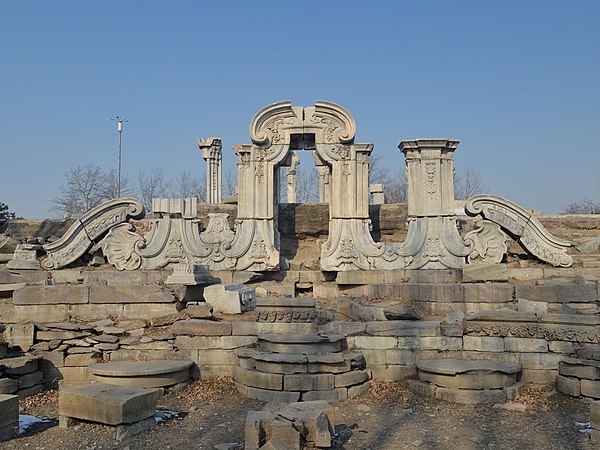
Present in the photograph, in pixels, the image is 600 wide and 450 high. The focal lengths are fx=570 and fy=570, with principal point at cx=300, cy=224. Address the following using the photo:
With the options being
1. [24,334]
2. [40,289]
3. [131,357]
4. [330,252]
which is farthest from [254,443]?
[330,252]

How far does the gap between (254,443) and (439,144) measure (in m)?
7.70

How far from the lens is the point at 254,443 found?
17.0 feet

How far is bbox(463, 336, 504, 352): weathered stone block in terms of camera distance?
783 centimetres

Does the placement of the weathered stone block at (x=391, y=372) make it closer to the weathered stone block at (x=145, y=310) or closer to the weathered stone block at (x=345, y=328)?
the weathered stone block at (x=345, y=328)

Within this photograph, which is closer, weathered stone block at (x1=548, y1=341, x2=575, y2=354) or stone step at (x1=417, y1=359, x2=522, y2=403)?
stone step at (x1=417, y1=359, x2=522, y2=403)

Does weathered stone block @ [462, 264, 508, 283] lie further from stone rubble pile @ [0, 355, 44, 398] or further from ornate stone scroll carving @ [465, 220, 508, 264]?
stone rubble pile @ [0, 355, 44, 398]

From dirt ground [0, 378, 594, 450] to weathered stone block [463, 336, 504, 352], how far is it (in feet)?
2.53

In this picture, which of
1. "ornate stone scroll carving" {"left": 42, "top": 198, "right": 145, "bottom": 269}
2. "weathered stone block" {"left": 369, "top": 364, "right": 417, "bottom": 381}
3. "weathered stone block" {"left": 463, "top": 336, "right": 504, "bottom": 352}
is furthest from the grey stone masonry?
"ornate stone scroll carving" {"left": 42, "top": 198, "right": 145, "bottom": 269}

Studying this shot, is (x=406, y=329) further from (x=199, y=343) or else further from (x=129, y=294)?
(x=129, y=294)

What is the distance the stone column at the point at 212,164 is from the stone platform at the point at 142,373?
48.7 feet

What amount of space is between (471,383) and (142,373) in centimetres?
417

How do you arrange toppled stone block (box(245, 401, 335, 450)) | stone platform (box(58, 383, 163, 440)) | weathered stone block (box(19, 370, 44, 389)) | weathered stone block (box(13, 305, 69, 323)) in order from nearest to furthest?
toppled stone block (box(245, 401, 335, 450))
stone platform (box(58, 383, 163, 440))
weathered stone block (box(19, 370, 44, 389))
weathered stone block (box(13, 305, 69, 323))

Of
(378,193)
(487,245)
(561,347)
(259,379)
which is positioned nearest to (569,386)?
(561,347)

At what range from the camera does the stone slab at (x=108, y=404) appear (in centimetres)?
581
